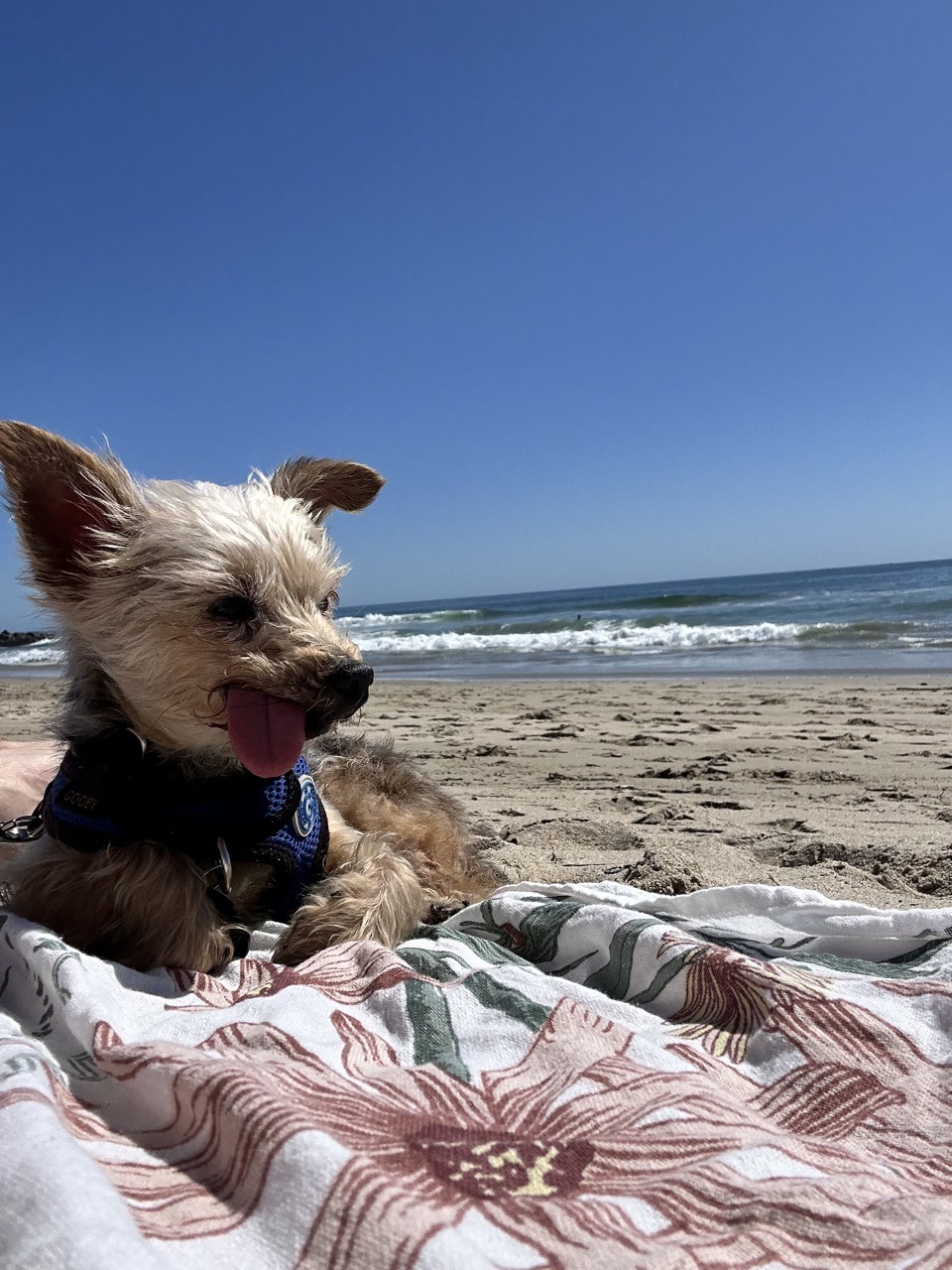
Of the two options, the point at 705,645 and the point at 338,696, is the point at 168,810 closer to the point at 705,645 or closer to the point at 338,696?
the point at 338,696

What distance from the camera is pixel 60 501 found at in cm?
235

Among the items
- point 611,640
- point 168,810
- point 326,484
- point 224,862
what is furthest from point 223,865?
point 611,640

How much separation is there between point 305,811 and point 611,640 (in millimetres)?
18600

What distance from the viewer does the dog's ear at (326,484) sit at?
295 cm

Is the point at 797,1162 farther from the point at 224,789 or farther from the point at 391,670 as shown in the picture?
the point at 391,670

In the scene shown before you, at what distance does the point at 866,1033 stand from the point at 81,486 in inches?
93.3

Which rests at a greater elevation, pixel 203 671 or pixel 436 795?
pixel 203 671

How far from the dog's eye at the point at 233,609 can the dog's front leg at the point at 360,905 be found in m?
0.84

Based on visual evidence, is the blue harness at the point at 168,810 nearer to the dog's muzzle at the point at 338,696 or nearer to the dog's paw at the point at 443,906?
the dog's muzzle at the point at 338,696

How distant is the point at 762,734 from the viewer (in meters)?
7.03

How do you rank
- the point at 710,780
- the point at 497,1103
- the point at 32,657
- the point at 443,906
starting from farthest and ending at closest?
the point at 32,657 < the point at 710,780 < the point at 443,906 < the point at 497,1103

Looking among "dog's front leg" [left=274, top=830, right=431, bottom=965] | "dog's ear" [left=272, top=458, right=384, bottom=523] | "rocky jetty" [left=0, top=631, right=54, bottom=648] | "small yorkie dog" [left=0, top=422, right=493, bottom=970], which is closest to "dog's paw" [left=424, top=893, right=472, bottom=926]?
"dog's front leg" [left=274, top=830, right=431, bottom=965]

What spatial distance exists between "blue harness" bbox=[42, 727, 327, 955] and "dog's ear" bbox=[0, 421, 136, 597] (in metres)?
0.52

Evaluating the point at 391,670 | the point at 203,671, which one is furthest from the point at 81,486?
the point at 391,670
